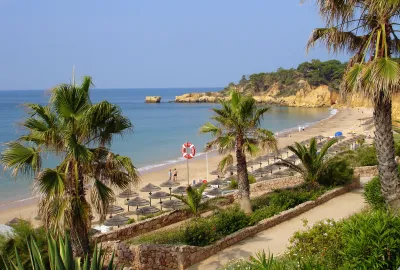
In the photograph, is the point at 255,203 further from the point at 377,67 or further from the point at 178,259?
the point at 377,67

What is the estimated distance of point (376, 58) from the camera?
8219mm

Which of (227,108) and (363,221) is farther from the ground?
(227,108)

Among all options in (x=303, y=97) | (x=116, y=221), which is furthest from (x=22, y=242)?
(x=303, y=97)

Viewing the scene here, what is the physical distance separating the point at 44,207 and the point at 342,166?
11.8m

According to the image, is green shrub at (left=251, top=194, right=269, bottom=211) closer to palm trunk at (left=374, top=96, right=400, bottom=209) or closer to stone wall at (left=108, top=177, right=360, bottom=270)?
stone wall at (left=108, top=177, right=360, bottom=270)

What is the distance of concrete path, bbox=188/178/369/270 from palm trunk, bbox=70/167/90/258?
119 inches

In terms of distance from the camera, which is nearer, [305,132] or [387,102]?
[387,102]

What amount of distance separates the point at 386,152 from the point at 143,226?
22.1 ft

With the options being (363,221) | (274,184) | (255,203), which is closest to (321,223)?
(363,221)

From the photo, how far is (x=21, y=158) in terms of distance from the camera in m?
6.99

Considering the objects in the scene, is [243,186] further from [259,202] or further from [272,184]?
[272,184]

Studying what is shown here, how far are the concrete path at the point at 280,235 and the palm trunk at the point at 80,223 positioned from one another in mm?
3027

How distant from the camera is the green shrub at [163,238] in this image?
10527 millimetres

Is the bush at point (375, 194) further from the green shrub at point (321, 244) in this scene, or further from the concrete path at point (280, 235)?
the green shrub at point (321, 244)
